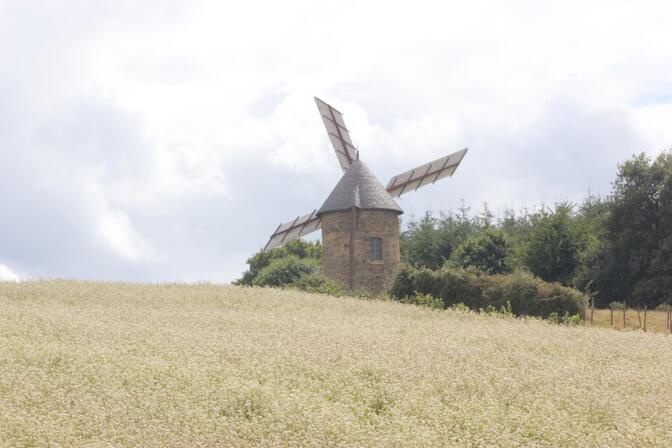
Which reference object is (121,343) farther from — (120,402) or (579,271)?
(579,271)

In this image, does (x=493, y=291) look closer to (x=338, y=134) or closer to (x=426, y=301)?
(x=426, y=301)

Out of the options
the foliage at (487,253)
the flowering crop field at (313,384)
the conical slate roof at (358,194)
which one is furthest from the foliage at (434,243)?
the flowering crop field at (313,384)

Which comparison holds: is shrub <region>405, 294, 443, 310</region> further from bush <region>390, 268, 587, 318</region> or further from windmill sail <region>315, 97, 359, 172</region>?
windmill sail <region>315, 97, 359, 172</region>

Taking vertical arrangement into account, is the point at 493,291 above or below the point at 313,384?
above

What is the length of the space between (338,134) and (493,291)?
57.1 feet

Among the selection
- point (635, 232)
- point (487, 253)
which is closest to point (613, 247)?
point (635, 232)

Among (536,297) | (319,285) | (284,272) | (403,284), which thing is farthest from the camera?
(284,272)

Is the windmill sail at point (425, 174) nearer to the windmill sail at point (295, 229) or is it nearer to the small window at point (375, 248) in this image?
the windmill sail at point (295, 229)

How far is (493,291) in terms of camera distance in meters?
32.1

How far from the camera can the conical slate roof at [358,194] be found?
3981 cm

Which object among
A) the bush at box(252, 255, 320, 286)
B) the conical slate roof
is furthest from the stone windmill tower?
the bush at box(252, 255, 320, 286)

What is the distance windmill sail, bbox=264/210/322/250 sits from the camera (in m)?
44.8

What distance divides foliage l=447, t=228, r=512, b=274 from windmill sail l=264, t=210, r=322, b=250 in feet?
37.7

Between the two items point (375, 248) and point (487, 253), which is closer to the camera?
point (375, 248)
